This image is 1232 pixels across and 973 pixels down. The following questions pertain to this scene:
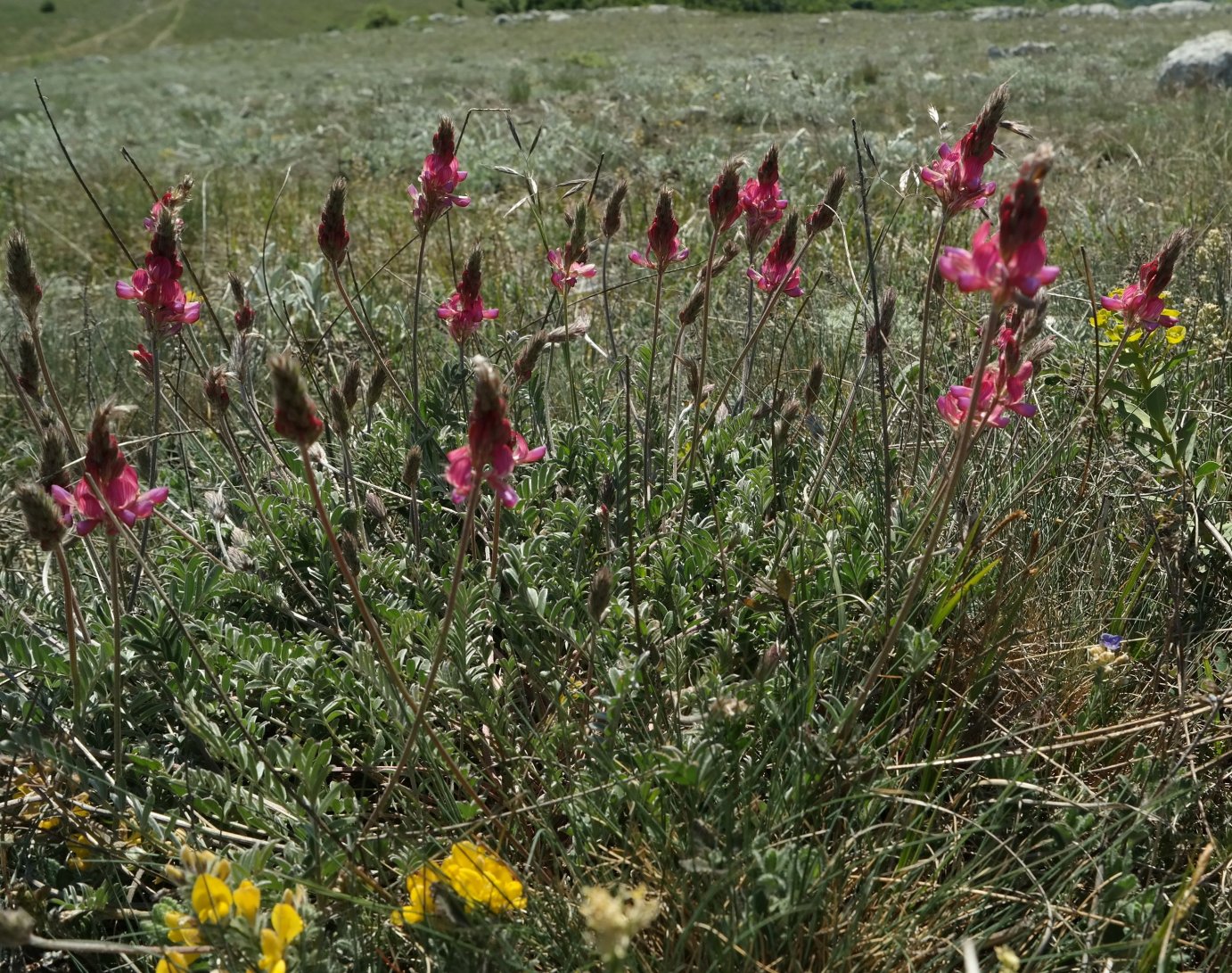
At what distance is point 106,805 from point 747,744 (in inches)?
40.1

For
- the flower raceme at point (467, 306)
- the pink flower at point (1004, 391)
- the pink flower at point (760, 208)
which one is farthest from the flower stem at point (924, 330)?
the flower raceme at point (467, 306)

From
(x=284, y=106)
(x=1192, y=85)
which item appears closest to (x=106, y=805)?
(x=1192, y=85)

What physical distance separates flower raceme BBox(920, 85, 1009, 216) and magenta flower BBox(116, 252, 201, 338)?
58.1 inches

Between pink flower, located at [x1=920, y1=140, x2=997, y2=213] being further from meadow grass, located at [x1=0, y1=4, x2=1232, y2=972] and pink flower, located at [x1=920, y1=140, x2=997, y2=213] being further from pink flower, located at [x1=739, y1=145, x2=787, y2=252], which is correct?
pink flower, located at [x1=739, y1=145, x2=787, y2=252]

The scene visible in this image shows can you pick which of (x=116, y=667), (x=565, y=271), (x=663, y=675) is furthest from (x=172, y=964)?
(x=565, y=271)

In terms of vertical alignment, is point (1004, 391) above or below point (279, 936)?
above

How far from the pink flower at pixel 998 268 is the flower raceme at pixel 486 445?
0.56 metres

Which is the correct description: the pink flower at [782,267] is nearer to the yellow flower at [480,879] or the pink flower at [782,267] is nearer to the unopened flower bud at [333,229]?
the unopened flower bud at [333,229]

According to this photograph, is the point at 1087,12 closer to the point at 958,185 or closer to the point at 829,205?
the point at 829,205

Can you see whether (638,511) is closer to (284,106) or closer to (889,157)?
(889,157)

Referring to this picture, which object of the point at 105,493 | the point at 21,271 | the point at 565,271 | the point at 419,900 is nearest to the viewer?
the point at 419,900

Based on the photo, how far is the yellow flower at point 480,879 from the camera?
4.16ft

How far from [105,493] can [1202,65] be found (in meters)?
13.4

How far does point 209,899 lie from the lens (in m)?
Result: 1.16
